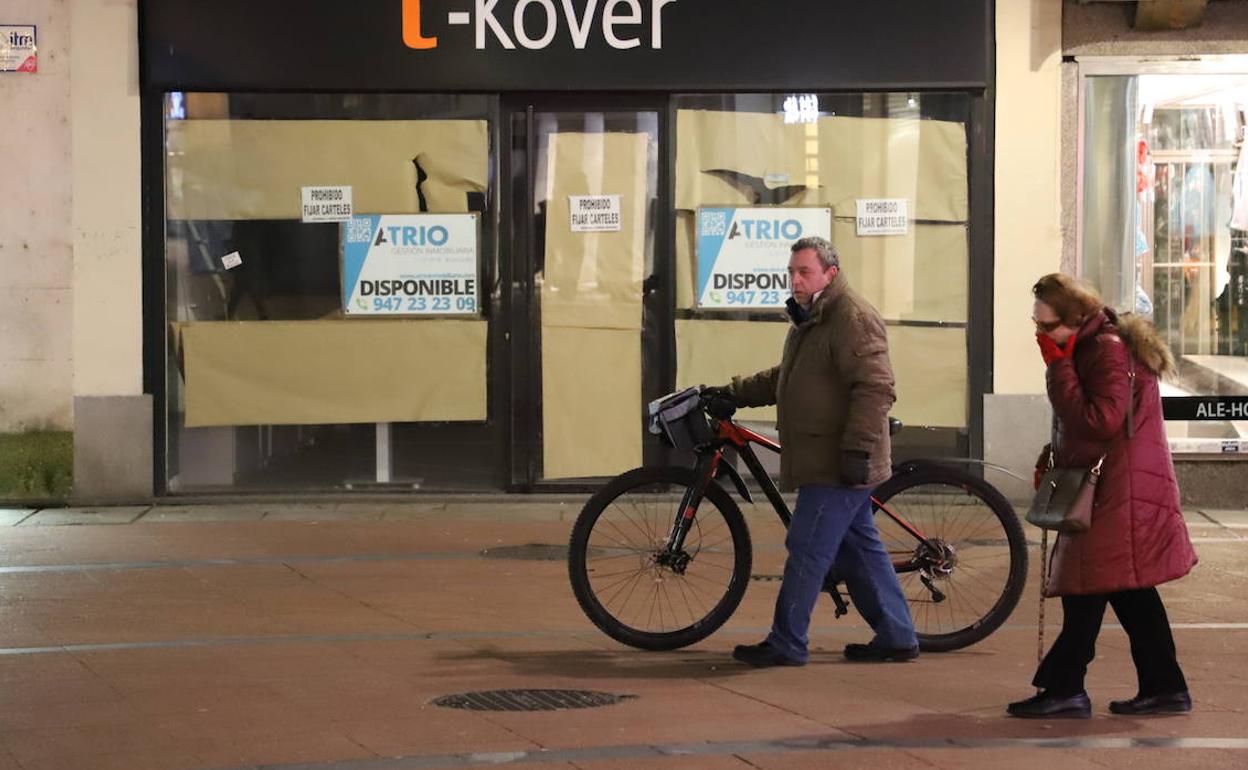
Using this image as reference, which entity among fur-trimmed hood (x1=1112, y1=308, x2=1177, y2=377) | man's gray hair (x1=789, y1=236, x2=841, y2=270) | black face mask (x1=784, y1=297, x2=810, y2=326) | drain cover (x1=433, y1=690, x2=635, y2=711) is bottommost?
drain cover (x1=433, y1=690, x2=635, y2=711)

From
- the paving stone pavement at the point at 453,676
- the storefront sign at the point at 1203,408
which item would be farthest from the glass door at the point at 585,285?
the storefront sign at the point at 1203,408

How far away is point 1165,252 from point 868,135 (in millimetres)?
2260

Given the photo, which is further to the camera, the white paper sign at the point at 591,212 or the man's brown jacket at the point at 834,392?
the white paper sign at the point at 591,212

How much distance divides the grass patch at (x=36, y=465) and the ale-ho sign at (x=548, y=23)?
3668mm

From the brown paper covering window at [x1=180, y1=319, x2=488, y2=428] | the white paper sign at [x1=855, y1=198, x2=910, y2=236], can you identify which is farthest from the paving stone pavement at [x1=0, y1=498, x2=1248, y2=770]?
the white paper sign at [x1=855, y1=198, x2=910, y2=236]

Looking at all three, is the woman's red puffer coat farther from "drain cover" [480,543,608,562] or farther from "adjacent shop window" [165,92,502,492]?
"adjacent shop window" [165,92,502,492]

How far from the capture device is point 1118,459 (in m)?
7.04

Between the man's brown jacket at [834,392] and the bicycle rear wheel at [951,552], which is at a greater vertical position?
the man's brown jacket at [834,392]

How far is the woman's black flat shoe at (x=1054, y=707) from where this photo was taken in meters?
7.06

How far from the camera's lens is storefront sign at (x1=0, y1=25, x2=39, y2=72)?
13.4m

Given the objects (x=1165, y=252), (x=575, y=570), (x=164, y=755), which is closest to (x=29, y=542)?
(x=575, y=570)

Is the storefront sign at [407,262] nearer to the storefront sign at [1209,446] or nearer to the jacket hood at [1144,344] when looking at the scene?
the storefront sign at [1209,446]

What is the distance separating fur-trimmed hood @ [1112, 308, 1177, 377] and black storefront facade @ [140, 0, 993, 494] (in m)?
6.81

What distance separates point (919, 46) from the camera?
13664mm
